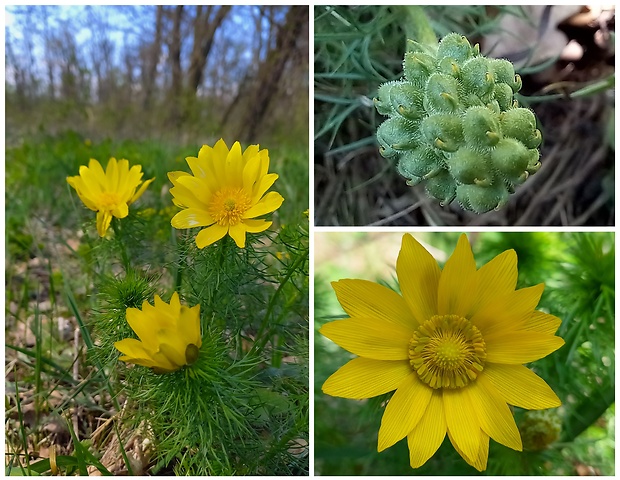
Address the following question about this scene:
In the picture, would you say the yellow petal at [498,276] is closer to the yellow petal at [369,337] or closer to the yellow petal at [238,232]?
the yellow petal at [369,337]

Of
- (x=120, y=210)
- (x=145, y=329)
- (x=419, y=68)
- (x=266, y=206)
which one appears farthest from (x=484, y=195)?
(x=120, y=210)

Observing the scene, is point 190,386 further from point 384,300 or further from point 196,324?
point 384,300

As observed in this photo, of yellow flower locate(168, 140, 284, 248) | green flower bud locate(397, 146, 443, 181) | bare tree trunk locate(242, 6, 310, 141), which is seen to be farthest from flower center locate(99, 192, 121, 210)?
green flower bud locate(397, 146, 443, 181)

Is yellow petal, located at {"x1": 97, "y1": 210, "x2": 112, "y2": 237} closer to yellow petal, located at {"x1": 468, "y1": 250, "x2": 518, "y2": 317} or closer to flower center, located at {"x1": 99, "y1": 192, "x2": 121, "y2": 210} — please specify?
flower center, located at {"x1": 99, "y1": 192, "x2": 121, "y2": 210}

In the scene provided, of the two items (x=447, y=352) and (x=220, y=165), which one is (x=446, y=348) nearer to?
(x=447, y=352)

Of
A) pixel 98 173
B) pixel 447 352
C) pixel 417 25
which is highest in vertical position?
pixel 417 25

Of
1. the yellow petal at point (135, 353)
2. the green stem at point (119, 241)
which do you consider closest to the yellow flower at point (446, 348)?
the yellow petal at point (135, 353)

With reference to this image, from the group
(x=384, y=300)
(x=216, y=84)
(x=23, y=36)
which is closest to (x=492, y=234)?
(x=384, y=300)
